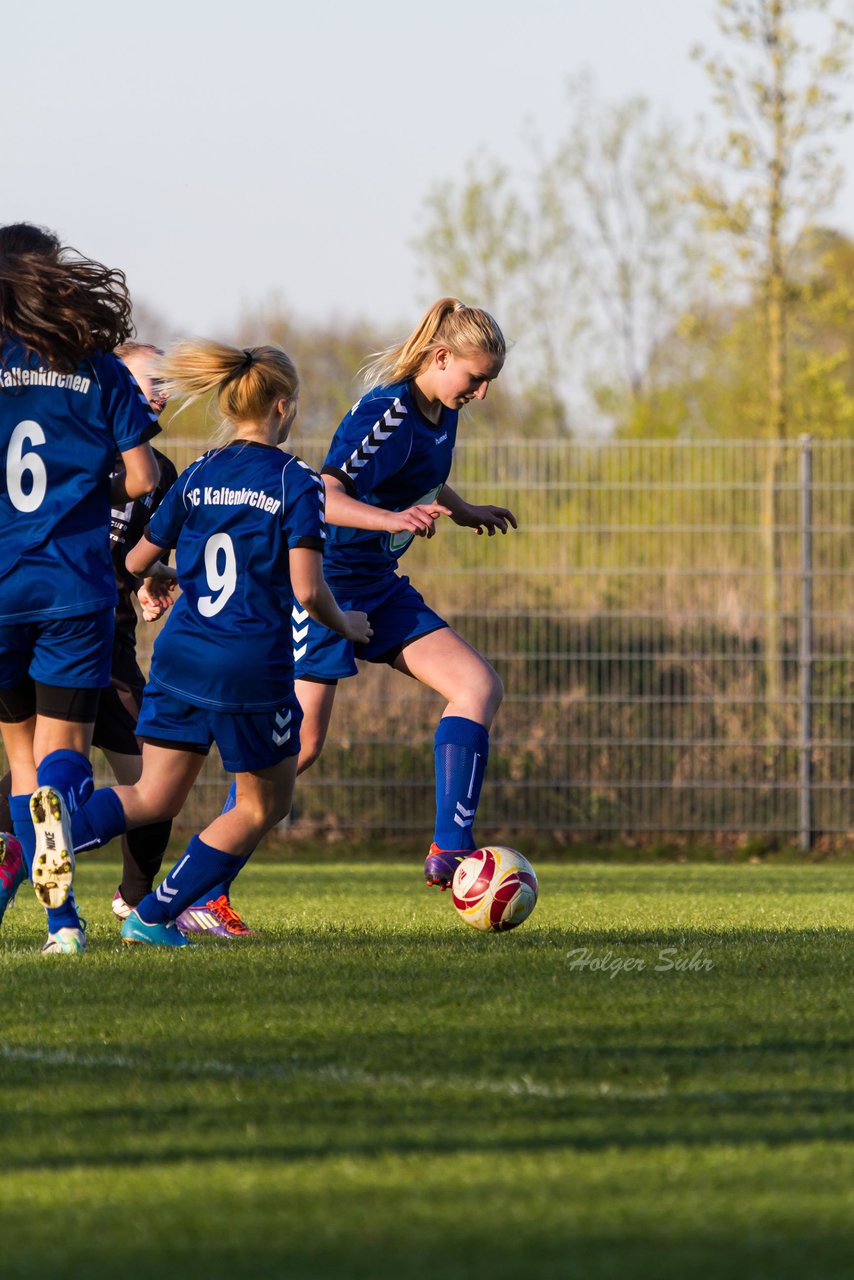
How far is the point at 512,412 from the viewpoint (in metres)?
27.5

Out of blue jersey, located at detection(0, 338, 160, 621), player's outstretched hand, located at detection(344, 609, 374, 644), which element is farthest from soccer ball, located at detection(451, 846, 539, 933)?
blue jersey, located at detection(0, 338, 160, 621)

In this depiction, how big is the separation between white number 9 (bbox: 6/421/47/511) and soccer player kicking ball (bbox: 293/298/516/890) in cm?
125

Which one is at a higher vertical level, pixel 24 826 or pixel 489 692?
pixel 489 692

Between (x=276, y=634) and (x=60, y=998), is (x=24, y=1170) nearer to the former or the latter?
(x=60, y=998)

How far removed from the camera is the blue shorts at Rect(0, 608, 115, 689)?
18.1ft

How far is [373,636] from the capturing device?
6.88 metres

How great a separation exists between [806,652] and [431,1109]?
10.3 metres

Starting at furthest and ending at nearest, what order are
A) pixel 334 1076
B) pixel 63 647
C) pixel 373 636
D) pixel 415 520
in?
pixel 373 636 < pixel 415 520 < pixel 63 647 < pixel 334 1076

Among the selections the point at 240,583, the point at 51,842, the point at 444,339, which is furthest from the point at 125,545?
the point at 51,842

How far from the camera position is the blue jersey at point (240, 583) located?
551 cm

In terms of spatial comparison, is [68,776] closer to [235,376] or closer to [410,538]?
[235,376]

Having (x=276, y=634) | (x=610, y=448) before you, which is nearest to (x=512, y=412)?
(x=610, y=448)

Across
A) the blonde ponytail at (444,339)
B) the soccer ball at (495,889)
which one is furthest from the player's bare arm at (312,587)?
the blonde ponytail at (444,339)

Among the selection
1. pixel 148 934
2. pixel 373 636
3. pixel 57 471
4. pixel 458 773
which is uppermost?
pixel 57 471
